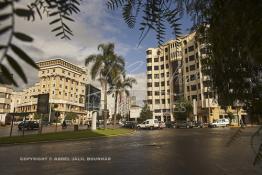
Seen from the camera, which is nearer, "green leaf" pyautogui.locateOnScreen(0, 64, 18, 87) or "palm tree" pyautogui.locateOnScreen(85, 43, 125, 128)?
"green leaf" pyautogui.locateOnScreen(0, 64, 18, 87)

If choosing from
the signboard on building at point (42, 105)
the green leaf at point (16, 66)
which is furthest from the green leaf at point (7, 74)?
the signboard on building at point (42, 105)

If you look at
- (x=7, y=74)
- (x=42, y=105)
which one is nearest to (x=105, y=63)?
(x=42, y=105)

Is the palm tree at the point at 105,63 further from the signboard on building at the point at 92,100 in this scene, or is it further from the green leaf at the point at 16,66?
the green leaf at the point at 16,66

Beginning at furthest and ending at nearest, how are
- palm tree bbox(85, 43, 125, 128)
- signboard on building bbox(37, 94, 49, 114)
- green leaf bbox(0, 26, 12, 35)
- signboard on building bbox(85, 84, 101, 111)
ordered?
signboard on building bbox(85, 84, 101, 111), palm tree bbox(85, 43, 125, 128), signboard on building bbox(37, 94, 49, 114), green leaf bbox(0, 26, 12, 35)

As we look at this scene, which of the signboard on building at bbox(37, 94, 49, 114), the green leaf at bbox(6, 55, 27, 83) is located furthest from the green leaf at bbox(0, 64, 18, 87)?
the signboard on building at bbox(37, 94, 49, 114)

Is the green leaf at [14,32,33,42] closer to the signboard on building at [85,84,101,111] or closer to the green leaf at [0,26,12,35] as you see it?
the green leaf at [0,26,12,35]

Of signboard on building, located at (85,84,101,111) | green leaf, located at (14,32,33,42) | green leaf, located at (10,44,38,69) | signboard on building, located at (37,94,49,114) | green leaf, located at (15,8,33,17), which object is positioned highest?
signboard on building, located at (85,84,101,111)

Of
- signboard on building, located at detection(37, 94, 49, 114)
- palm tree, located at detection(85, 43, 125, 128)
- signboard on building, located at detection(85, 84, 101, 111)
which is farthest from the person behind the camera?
signboard on building, located at detection(85, 84, 101, 111)

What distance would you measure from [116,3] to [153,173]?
8.92 metres

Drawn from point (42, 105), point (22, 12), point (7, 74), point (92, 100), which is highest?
point (92, 100)

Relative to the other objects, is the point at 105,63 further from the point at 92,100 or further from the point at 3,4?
the point at 3,4

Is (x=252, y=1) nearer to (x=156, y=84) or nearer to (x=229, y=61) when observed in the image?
(x=229, y=61)

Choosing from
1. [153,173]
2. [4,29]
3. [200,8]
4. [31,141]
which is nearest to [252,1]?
[200,8]

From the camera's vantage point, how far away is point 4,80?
52 cm
